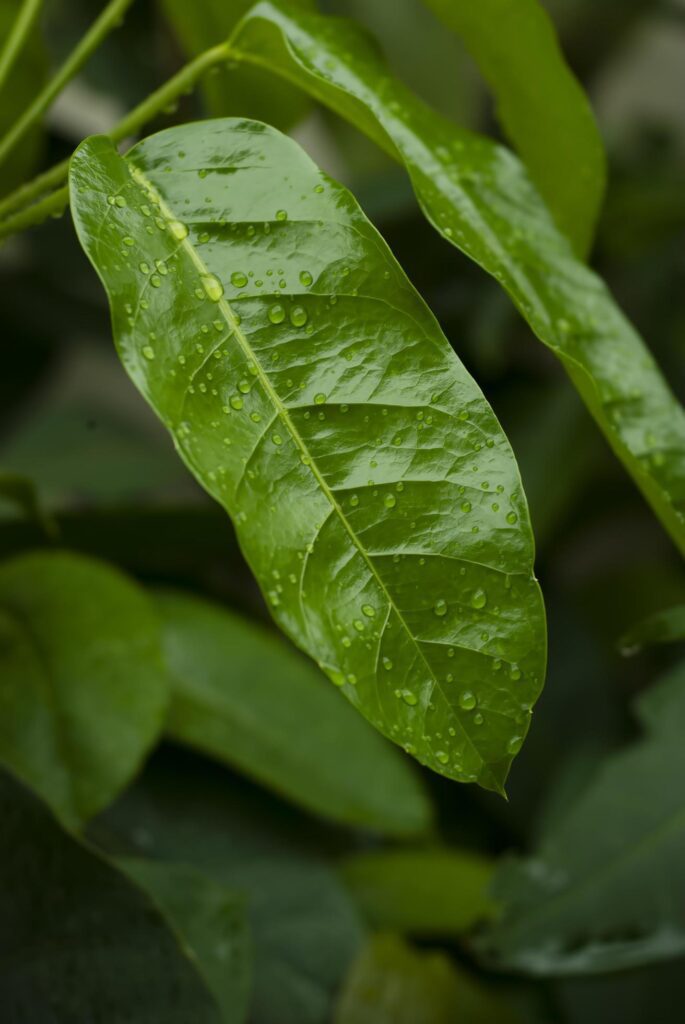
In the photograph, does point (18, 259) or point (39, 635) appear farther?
point (18, 259)

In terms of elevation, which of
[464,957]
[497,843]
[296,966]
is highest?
[296,966]

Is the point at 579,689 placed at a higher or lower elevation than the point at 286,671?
lower

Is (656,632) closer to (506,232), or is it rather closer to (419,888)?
(506,232)

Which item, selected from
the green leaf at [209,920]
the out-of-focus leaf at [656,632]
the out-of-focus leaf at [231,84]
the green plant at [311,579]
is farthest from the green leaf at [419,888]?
the out-of-focus leaf at [231,84]

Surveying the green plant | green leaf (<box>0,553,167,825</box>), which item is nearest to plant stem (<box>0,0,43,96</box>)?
the green plant

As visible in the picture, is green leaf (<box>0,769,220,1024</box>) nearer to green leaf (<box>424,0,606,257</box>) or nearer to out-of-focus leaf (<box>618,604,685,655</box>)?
out-of-focus leaf (<box>618,604,685,655</box>)

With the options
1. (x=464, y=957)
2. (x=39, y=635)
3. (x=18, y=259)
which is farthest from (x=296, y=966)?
(x=18, y=259)

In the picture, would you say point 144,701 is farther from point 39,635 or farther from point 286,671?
point 286,671
